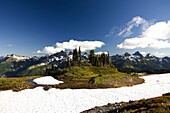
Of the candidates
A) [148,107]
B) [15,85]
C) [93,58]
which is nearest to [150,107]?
Answer: [148,107]

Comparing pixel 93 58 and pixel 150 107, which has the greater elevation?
pixel 93 58

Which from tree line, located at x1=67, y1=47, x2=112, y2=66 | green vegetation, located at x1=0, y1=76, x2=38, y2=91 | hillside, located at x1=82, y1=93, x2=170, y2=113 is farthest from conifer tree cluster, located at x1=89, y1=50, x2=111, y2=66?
hillside, located at x1=82, y1=93, x2=170, y2=113

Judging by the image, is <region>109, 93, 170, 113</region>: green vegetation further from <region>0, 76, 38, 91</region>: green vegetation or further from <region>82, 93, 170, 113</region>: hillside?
<region>0, 76, 38, 91</region>: green vegetation

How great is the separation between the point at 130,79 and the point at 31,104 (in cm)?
4375

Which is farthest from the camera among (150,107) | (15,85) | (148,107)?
(15,85)

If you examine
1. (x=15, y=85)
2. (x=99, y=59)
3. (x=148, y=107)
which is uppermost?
(x=99, y=59)

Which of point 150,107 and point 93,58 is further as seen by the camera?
point 93,58

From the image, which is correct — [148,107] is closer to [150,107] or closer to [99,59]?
[150,107]

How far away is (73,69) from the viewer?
8962cm

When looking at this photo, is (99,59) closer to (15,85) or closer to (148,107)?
(15,85)

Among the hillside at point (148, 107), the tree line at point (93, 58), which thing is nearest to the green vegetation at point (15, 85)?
the hillside at point (148, 107)

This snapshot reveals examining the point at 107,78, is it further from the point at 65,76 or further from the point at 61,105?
the point at 61,105

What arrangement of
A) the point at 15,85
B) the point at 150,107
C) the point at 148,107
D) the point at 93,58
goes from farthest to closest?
the point at 93,58 < the point at 15,85 < the point at 148,107 < the point at 150,107

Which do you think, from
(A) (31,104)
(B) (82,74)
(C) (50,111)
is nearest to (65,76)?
(B) (82,74)
